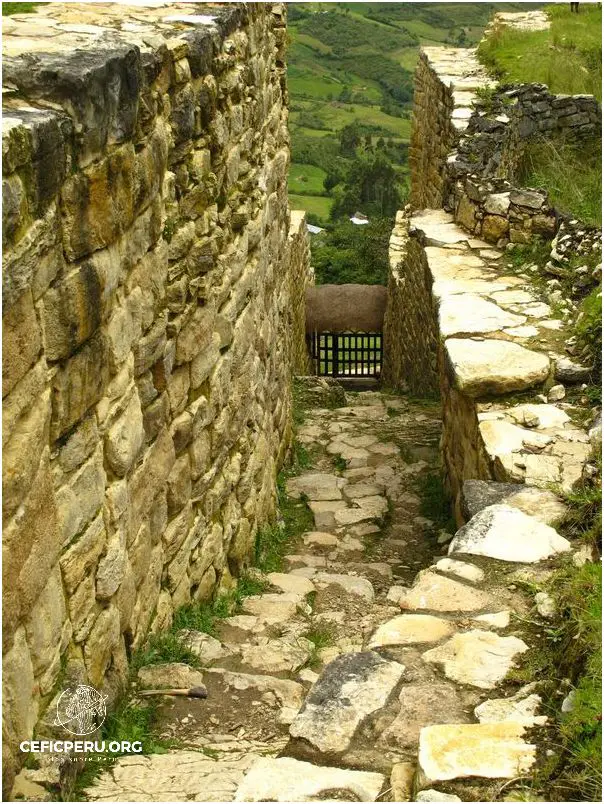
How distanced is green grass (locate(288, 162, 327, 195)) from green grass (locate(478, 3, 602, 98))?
26.6 m

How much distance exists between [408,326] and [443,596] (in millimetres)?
7082

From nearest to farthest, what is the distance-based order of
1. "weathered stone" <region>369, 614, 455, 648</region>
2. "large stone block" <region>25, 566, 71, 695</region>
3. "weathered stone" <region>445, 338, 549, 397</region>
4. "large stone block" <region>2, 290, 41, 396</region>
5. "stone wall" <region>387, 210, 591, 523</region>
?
"large stone block" <region>2, 290, 41, 396</region> < "large stone block" <region>25, 566, 71, 695</region> < "weathered stone" <region>369, 614, 455, 648</region> < "stone wall" <region>387, 210, 591, 523</region> < "weathered stone" <region>445, 338, 549, 397</region>

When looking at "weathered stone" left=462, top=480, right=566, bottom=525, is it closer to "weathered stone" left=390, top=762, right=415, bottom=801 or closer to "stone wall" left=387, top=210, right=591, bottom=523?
"stone wall" left=387, top=210, right=591, bottom=523

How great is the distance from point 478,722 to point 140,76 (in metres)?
2.15

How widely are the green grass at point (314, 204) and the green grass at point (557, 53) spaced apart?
22.2 m

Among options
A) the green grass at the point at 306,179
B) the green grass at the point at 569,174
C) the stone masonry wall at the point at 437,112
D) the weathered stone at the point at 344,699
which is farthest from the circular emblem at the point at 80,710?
the green grass at the point at 306,179

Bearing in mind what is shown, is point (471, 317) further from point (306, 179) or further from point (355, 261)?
point (306, 179)

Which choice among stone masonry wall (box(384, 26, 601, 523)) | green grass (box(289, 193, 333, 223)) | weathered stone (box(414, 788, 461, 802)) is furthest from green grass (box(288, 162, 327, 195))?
weathered stone (box(414, 788, 461, 802))

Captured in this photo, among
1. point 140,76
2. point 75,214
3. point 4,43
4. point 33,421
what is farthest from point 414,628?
point 4,43

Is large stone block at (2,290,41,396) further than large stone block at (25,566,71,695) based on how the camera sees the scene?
No

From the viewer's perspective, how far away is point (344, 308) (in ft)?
39.3

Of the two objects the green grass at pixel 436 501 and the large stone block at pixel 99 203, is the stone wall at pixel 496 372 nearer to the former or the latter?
the green grass at pixel 436 501

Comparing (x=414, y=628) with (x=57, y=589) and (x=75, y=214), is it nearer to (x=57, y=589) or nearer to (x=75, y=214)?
(x=57, y=589)

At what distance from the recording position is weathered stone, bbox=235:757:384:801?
224 cm
